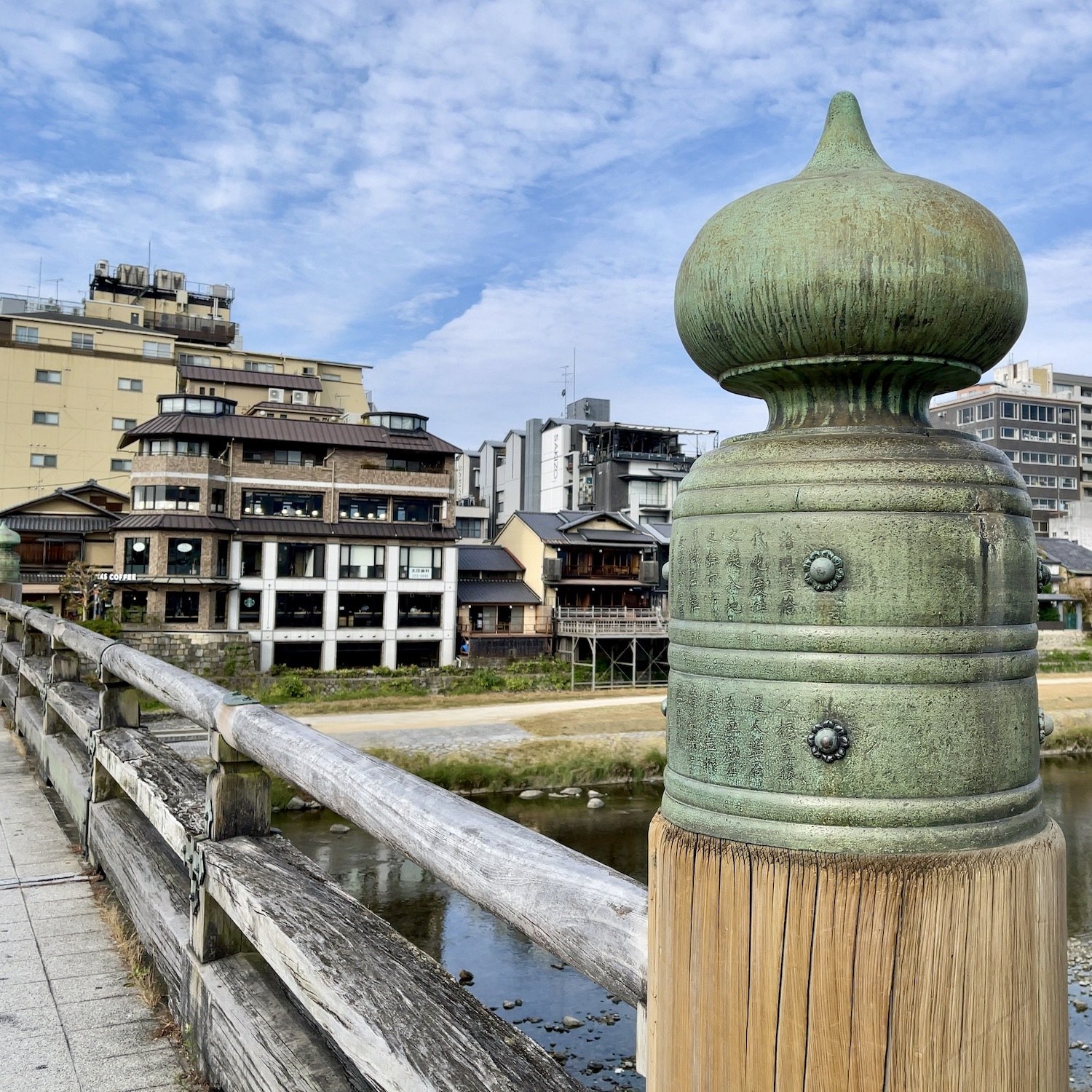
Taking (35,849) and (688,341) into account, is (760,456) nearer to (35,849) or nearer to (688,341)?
(688,341)

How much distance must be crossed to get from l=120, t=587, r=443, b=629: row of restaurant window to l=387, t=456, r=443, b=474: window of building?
13.8 ft

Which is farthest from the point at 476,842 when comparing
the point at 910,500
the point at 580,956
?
the point at 910,500

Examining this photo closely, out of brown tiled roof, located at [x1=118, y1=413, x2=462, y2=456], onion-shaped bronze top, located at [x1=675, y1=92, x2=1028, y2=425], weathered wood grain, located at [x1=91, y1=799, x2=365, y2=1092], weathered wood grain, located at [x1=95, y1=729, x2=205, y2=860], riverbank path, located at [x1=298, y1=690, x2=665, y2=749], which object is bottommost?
riverbank path, located at [x1=298, y1=690, x2=665, y2=749]

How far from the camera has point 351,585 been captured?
96.4ft

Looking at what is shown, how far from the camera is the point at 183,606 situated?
27.2m

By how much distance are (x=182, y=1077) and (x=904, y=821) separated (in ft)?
8.37

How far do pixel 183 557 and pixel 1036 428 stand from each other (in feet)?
161

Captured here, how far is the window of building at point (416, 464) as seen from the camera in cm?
3083

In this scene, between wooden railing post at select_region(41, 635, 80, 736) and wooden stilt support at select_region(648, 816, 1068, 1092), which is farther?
wooden railing post at select_region(41, 635, 80, 736)

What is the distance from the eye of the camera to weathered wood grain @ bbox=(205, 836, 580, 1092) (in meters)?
1.69

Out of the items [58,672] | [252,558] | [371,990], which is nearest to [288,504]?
[252,558]

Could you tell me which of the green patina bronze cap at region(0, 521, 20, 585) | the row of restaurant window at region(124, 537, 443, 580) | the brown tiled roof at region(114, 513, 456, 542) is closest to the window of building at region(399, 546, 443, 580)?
the row of restaurant window at region(124, 537, 443, 580)

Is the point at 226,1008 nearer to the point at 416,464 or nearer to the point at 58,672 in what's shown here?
the point at 58,672

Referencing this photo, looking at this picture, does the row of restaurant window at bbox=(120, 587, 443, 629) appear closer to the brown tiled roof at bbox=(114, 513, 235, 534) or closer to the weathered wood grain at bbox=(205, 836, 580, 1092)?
the brown tiled roof at bbox=(114, 513, 235, 534)
